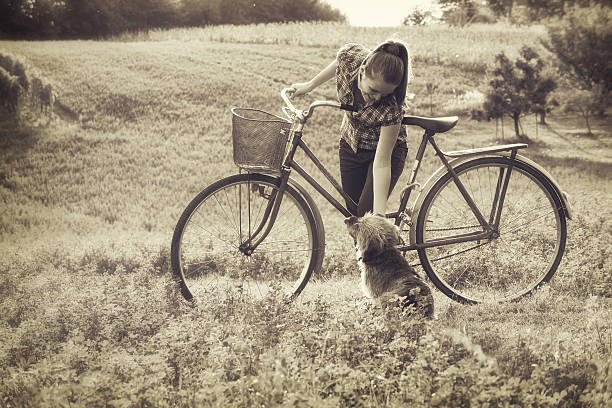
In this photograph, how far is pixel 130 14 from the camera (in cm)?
533

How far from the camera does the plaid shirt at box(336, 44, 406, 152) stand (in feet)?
9.64

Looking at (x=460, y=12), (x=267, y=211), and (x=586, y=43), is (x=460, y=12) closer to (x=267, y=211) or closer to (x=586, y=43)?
(x=586, y=43)

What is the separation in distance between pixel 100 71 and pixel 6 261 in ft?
8.54

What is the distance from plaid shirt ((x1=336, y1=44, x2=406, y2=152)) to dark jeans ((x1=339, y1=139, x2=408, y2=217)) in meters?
0.08

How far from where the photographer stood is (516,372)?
2.48m

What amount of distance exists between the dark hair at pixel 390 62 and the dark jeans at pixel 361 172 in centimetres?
60

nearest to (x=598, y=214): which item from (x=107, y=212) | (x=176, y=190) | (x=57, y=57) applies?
(x=176, y=190)

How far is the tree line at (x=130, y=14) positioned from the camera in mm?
4883

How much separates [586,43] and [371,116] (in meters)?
5.21

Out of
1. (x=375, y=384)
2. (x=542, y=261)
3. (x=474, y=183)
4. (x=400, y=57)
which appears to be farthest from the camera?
(x=474, y=183)

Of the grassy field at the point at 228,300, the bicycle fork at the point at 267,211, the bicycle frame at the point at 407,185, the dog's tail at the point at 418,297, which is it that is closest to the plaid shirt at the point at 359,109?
the bicycle frame at the point at 407,185

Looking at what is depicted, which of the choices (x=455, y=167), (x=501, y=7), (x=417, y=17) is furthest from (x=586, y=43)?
(x=455, y=167)

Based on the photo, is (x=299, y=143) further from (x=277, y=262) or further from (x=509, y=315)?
(x=509, y=315)

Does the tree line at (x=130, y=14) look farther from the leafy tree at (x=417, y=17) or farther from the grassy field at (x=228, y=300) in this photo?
the leafy tree at (x=417, y=17)
